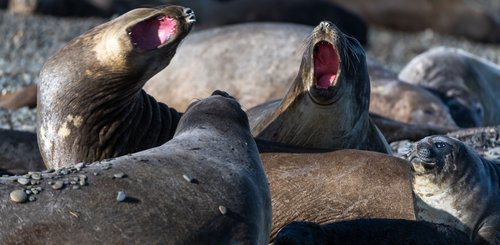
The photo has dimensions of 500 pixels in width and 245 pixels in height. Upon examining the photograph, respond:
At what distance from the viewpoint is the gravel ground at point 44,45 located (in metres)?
12.1

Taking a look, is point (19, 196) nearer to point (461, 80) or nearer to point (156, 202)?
point (156, 202)

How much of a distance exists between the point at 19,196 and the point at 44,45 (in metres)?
10.7

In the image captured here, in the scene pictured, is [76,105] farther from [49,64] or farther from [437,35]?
[437,35]

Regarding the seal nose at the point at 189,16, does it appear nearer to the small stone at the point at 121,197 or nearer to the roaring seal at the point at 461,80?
the small stone at the point at 121,197

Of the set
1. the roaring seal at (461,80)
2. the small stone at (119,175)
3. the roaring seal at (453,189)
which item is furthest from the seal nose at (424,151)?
the roaring seal at (461,80)

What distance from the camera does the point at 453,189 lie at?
594 cm

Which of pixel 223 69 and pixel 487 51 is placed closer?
pixel 223 69

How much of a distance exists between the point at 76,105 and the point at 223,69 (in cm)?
446

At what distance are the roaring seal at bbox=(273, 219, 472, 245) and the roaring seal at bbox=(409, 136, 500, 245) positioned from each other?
254mm

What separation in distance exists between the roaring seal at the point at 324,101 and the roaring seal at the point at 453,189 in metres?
1.33

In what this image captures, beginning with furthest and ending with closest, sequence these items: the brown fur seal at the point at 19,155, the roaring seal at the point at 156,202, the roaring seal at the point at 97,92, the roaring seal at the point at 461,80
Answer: the roaring seal at the point at 461,80 → the brown fur seal at the point at 19,155 → the roaring seal at the point at 97,92 → the roaring seal at the point at 156,202

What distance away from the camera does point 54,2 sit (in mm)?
19094

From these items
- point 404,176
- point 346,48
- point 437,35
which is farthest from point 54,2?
point 404,176

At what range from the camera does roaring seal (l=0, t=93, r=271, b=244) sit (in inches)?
184
